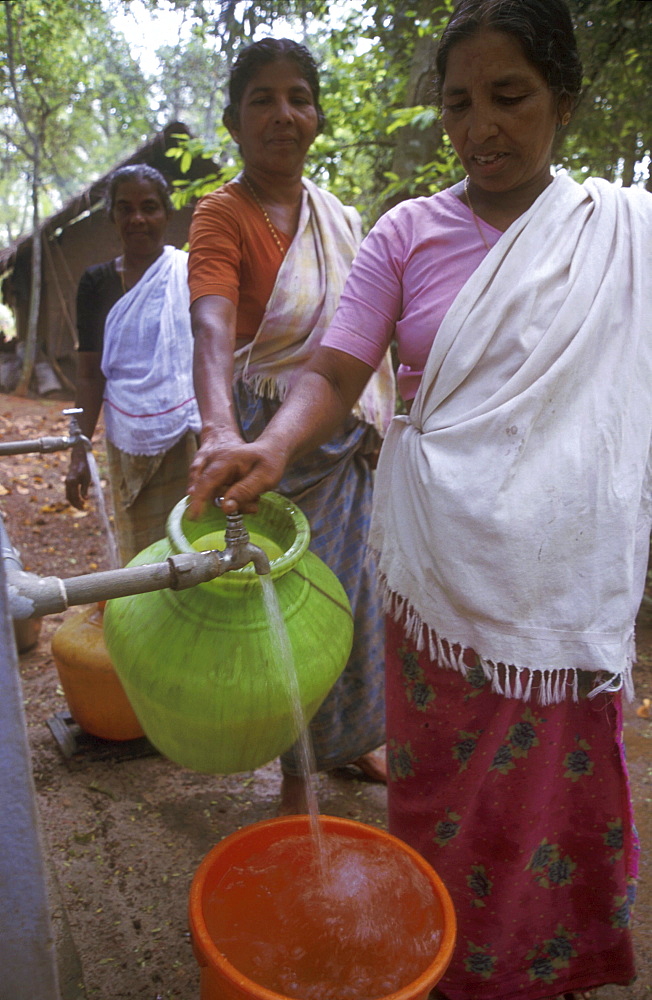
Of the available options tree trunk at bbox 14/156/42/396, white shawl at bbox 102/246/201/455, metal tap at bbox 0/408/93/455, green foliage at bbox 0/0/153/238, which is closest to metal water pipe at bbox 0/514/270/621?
metal tap at bbox 0/408/93/455

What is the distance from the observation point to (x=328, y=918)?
1.40 m

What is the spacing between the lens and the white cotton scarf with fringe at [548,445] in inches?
54.2

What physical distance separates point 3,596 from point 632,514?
110 cm

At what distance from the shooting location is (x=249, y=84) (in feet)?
7.23

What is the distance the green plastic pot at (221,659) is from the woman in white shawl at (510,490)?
0.18m

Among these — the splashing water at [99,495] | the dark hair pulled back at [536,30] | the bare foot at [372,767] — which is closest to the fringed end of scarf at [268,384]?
the splashing water at [99,495]

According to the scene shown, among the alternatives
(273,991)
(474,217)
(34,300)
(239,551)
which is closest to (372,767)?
(273,991)

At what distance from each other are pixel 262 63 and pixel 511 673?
1839mm

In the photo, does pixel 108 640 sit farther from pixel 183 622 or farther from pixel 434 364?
pixel 434 364

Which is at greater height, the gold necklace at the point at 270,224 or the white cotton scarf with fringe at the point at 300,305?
the gold necklace at the point at 270,224

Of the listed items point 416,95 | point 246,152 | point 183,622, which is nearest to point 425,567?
point 183,622

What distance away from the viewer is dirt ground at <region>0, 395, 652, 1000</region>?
6.44ft

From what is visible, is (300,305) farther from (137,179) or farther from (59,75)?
(59,75)

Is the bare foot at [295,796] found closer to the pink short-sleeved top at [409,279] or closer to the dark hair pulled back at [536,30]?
the pink short-sleeved top at [409,279]
